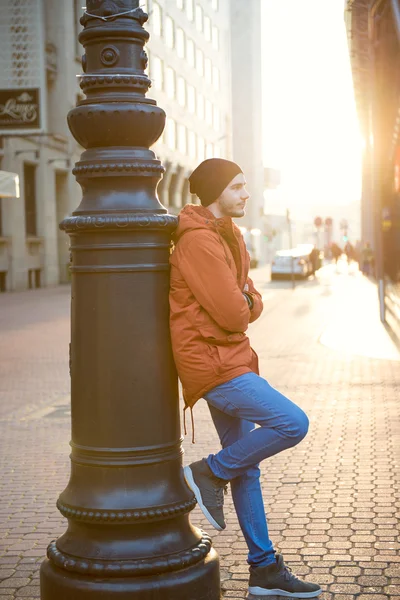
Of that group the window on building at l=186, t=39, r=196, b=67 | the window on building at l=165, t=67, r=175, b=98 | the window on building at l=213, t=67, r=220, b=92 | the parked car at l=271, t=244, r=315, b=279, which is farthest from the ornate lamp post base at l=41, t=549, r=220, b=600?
the window on building at l=213, t=67, r=220, b=92

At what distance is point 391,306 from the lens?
25578 millimetres

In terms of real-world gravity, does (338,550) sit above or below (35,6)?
below

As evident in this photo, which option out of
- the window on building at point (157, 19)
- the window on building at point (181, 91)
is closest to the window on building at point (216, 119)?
the window on building at point (181, 91)

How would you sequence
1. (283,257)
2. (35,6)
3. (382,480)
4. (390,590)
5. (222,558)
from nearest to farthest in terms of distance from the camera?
(390,590) → (222,558) → (382,480) → (35,6) → (283,257)

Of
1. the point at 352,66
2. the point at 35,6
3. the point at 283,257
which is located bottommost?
the point at 283,257

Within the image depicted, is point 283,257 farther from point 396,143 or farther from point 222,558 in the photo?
point 222,558

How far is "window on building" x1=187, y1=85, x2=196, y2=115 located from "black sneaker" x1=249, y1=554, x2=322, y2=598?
68.9 m

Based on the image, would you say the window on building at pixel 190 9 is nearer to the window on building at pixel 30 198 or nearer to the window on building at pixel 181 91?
the window on building at pixel 181 91

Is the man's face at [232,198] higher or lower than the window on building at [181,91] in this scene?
lower

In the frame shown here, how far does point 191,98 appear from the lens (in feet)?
238

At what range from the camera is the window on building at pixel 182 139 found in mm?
68438

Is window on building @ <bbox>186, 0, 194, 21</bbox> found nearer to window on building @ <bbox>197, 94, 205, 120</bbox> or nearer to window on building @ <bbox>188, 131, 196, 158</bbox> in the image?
window on building @ <bbox>197, 94, 205, 120</bbox>

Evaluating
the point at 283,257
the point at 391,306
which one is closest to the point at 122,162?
the point at 391,306

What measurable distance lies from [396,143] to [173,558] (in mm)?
33011
